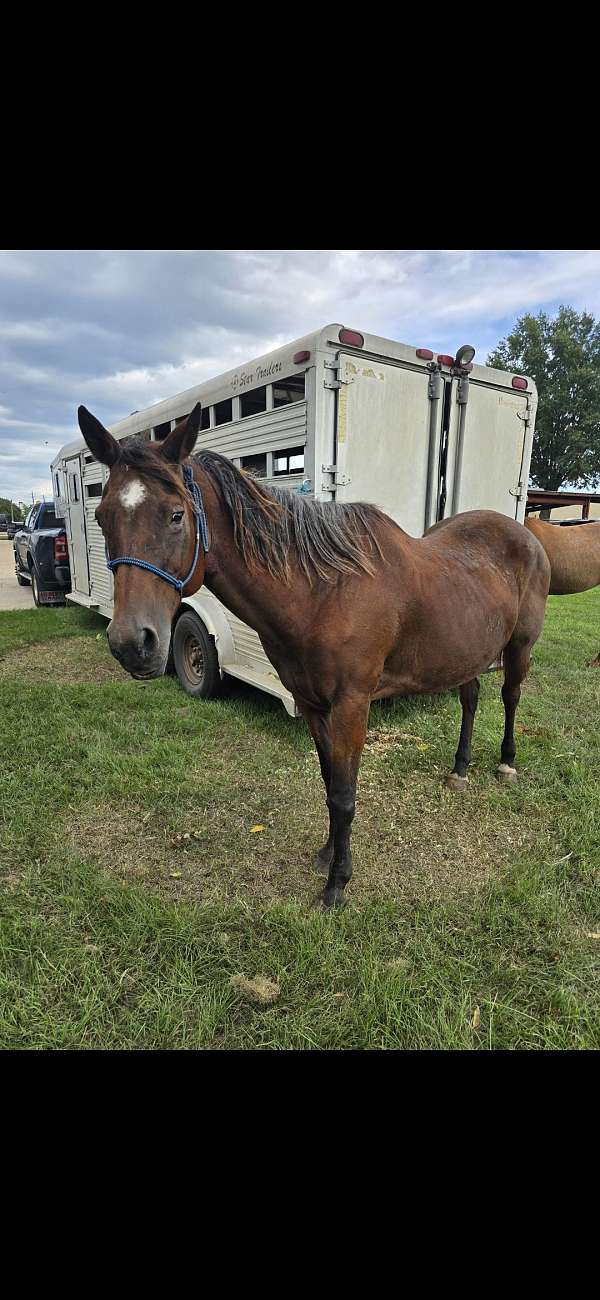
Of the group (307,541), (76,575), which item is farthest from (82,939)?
(76,575)

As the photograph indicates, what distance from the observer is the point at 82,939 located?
2387 millimetres

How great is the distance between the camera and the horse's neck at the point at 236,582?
211 cm

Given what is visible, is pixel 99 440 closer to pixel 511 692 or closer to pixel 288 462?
pixel 288 462

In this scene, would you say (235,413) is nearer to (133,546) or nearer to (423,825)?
(133,546)

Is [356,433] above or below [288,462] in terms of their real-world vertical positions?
above

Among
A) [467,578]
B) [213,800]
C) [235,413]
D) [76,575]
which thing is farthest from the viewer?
[76,575]

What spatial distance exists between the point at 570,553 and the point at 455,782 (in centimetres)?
350

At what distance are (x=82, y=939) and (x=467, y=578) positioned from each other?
2634 mm

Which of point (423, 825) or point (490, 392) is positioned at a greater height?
point (490, 392)

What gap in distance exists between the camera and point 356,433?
150 inches

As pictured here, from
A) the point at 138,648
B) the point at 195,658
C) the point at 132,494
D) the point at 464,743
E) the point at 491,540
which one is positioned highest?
the point at 132,494

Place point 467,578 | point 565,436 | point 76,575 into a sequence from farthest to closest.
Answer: point 565,436, point 76,575, point 467,578

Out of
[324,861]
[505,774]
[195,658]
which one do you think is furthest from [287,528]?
[195,658]

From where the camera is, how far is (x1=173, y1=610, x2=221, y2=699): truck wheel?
489cm
